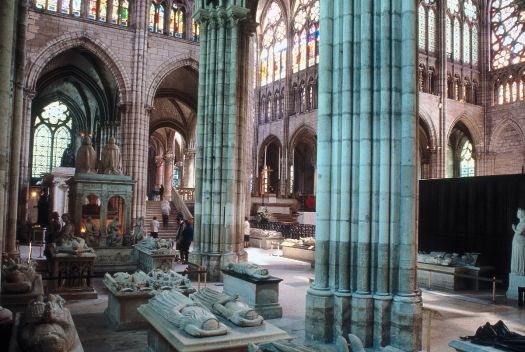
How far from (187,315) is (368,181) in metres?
3.42

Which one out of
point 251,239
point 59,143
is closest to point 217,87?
point 251,239

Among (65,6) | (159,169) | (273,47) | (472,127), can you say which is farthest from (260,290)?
(159,169)

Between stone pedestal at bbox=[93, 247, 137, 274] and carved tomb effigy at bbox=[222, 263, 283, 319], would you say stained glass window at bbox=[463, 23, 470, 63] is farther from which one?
carved tomb effigy at bbox=[222, 263, 283, 319]

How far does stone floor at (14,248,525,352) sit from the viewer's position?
6.87 m

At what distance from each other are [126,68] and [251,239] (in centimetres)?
1048

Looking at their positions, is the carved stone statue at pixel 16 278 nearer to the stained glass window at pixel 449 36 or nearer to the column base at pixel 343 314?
the column base at pixel 343 314

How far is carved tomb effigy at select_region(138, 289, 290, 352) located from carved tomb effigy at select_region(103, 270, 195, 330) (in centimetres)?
131

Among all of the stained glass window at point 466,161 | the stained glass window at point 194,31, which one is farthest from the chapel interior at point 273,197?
the stained glass window at point 466,161

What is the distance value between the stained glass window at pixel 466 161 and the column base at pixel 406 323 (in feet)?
93.8

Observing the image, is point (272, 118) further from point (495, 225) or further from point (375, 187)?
point (375, 187)

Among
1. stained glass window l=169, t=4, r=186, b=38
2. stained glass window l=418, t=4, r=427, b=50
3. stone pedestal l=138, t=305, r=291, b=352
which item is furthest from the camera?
→ stained glass window l=418, t=4, r=427, b=50

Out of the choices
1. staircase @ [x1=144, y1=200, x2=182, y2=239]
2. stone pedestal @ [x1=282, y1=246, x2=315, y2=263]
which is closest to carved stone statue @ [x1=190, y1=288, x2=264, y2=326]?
stone pedestal @ [x1=282, y1=246, x2=315, y2=263]

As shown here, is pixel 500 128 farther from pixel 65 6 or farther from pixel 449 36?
pixel 65 6

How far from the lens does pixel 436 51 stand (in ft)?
99.5
